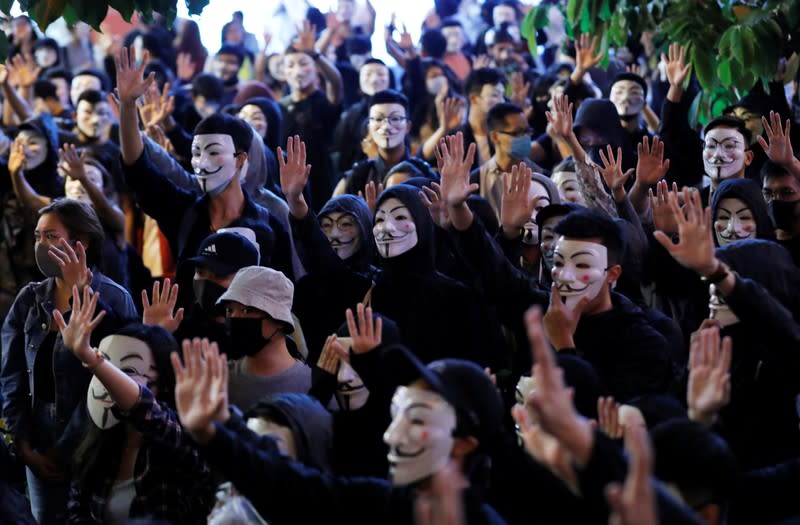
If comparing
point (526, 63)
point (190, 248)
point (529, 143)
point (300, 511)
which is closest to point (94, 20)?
point (190, 248)

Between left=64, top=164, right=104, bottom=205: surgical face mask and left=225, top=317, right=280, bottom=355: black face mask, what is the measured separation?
2759mm

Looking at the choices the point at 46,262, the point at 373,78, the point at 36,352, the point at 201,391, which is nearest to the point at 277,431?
the point at 201,391

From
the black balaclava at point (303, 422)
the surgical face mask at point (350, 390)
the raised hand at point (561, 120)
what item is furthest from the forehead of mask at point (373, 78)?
the black balaclava at point (303, 422)

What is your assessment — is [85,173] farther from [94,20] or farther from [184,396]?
[184,396]

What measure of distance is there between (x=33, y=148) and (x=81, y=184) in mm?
1126

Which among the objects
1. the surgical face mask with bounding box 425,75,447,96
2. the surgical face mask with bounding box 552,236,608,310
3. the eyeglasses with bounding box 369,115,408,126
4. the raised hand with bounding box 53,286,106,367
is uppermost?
the surgical face mask with bounding box 425,75,447,96

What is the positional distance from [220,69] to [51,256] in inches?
257

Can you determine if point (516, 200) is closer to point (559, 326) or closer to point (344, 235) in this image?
point (344, 235)

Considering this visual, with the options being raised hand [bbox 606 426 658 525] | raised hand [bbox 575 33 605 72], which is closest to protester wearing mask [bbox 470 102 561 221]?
raised hand [bbox 575 33 605 72]

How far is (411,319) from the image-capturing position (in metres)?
6.65

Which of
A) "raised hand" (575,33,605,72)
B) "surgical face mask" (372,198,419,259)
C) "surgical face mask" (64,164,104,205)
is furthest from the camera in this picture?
"raised hand" (575,33,605,72)

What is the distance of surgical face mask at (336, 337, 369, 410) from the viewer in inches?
223

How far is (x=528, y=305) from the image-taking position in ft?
21.1

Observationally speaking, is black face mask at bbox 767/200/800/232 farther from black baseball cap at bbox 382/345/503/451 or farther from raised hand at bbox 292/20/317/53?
raised hand at bbox 292/20/317/53
